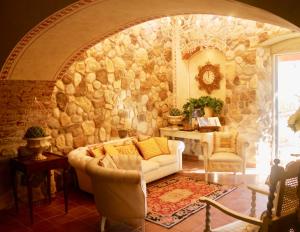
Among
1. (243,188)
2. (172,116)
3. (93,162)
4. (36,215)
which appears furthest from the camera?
(172,116)

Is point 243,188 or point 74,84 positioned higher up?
point 74,84

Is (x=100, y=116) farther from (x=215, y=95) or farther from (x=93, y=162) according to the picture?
(x=215, y=95)

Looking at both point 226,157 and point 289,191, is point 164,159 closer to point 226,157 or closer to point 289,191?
point 226,157

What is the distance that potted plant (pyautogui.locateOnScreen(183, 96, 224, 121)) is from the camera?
6.22 metres

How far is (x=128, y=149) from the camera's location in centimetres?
515

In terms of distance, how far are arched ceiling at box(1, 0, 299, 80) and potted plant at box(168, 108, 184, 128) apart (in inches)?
116

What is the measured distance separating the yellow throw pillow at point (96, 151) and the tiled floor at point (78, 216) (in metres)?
0.66

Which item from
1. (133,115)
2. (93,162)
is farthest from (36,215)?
(133,115)

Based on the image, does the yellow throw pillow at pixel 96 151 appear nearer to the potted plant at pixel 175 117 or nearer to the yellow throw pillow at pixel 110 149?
the yellow throw pillow at pixel 110 149

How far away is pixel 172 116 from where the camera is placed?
21.9ft

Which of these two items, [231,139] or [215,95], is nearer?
[231,139]

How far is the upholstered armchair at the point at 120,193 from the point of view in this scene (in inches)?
125

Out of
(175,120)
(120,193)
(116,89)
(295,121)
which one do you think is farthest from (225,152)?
(295,121)

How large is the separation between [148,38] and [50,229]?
4.26 m
